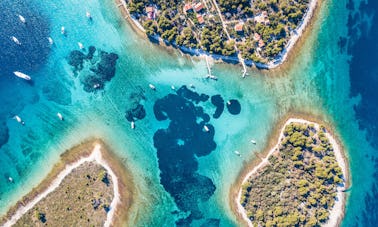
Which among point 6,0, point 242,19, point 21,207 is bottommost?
point 21,207

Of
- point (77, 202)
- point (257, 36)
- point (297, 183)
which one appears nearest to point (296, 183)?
point (297, 183)

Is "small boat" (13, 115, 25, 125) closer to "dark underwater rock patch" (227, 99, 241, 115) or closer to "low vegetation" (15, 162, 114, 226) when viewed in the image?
"low vegetation" (15, 162, 114, 226)

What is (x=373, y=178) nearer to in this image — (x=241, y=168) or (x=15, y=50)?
(x=241, y=168)

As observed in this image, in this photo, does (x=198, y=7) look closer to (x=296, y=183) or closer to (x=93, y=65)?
(x=93, y=65)

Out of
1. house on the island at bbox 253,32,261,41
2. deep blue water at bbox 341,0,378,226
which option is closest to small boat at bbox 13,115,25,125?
house on the island at bbox 253,32,261,41

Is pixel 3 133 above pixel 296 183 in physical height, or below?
above

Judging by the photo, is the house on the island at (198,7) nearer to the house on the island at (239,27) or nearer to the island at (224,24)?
the island at (224,24)

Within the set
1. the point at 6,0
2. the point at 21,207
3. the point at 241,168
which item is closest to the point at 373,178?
the point at 241,168
